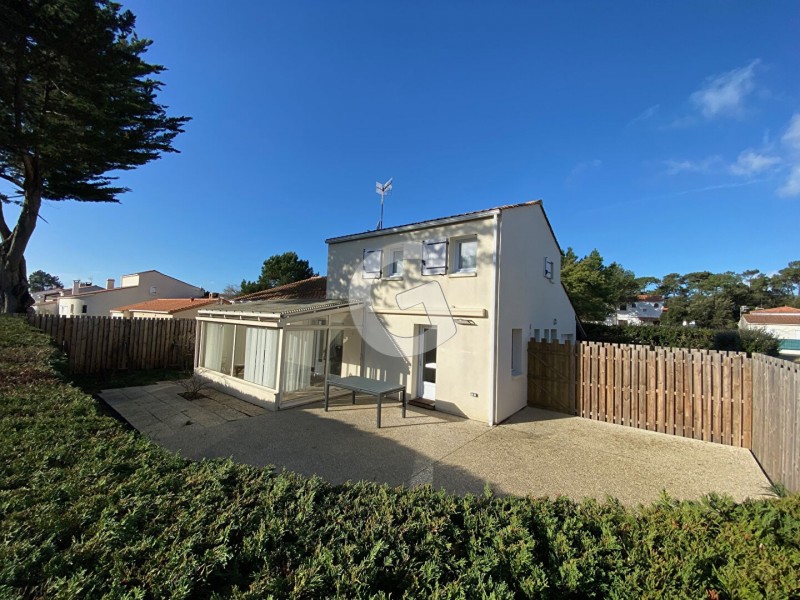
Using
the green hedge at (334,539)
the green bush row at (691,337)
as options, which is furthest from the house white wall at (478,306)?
the green bush row at (691,337)

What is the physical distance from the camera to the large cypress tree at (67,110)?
995 cm

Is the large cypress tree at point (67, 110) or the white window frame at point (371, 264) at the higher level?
the large cypress tree at point (67, 110)

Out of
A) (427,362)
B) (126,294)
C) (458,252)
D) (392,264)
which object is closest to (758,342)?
(458,252)

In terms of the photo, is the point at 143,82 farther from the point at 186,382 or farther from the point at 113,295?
the point at 113,295

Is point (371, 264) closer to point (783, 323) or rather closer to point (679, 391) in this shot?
point (679, 391)

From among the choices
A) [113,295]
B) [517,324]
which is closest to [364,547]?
[517,324]

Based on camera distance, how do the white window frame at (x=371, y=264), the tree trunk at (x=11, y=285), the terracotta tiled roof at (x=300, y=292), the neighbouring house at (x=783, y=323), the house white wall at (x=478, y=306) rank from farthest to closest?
the neighbouring house at (x=783, y=323) → the terracotta tiled roof at (x=300, y=292) → the tree trunk at (x=11, y=285) → the white window frame at (x=371, y=264) → the house white wall at (x=478, y=306)

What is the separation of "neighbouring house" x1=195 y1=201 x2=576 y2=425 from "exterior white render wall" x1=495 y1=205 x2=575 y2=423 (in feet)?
0.12

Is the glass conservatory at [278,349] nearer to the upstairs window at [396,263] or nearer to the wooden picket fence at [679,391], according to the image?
the upstairs window at [396,263]

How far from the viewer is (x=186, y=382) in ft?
34.9

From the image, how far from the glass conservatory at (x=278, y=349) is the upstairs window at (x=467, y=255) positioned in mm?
3803

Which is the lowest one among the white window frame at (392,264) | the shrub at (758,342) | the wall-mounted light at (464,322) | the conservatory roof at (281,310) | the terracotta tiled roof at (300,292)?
the shrub at (758,342)

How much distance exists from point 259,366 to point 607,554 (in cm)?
928

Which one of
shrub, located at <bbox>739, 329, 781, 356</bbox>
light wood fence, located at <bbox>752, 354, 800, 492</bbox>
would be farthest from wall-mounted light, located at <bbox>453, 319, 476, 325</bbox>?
shrub, located at <bbox>739, 329, 781, 356</bbox>
